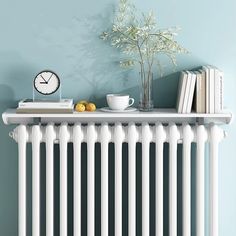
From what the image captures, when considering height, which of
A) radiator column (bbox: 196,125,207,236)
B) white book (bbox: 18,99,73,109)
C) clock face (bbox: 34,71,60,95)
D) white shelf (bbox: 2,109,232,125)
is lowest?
radiator column (bbox: 196,125,207,236)

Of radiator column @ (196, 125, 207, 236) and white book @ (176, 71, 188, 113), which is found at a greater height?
white book @ (176, 71, 188, 113)

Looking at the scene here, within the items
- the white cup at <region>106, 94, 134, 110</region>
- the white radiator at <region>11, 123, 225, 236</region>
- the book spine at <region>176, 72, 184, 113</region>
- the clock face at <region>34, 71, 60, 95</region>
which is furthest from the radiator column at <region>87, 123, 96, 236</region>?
the book spine at <region>176, 72, 184, 113</region>

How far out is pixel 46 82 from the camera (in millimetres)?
2723

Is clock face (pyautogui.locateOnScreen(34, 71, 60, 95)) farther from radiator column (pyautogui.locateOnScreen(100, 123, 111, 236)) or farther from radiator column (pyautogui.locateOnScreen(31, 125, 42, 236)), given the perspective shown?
radiator column (pyautogui.locateOnScreen(100, 123, 111, 236))

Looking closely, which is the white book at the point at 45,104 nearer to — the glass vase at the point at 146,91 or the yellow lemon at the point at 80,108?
the yellow lemon at the point at 80,108

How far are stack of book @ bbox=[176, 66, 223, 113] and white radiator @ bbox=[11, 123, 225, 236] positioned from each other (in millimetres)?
79

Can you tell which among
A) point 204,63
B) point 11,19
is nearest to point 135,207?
point 204,63

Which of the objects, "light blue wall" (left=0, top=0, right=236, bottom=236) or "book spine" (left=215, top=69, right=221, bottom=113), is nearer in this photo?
"book spine" (left=215, top=69, right=221, bottom=113)

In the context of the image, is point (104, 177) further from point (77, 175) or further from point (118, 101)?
point (118, 101)

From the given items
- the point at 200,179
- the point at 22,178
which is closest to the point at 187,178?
the point at 200,179

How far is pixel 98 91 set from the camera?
285cm

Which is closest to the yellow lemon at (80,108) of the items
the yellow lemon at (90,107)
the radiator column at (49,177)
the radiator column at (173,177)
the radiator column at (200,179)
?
the yellow lemon at (90,107)

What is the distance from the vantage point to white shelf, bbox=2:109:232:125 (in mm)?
2666

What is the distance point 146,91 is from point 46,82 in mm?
420
